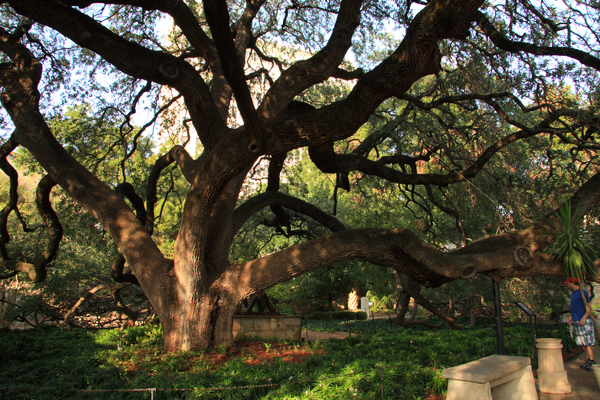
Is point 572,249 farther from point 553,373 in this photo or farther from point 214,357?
point 214,357

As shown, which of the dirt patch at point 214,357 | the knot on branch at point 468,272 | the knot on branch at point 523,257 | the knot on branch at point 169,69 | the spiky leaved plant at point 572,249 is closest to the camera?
the spiky leaved plant at point 572,249

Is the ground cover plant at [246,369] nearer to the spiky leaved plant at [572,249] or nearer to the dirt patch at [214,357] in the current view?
the dirt patch at [214,357]

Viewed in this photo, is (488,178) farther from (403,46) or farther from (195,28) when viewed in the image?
(195,28)

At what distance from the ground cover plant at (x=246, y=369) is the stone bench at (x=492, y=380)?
79cm

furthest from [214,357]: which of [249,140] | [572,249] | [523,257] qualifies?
[572,249]

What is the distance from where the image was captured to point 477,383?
4.03 metres

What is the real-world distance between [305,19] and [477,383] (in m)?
10.9

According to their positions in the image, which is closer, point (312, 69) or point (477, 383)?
point (477, 383)

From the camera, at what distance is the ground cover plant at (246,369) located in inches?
199

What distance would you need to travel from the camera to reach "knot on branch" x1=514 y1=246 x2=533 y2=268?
6488mm

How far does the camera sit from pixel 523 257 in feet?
21.5

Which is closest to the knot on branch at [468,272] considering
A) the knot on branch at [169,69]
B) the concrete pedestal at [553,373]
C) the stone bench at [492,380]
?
the concrete pedestal at [553,373]

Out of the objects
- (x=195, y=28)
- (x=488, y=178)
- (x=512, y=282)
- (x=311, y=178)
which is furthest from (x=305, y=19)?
(x=311, y=178)

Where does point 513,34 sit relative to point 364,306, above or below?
above
